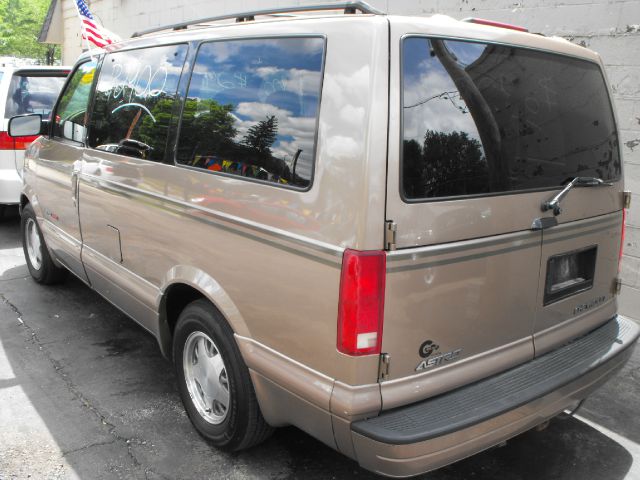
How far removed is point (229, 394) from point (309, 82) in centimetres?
148

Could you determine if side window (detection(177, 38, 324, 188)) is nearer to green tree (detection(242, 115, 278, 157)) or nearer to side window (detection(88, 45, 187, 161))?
green tree (detection(242, 115, 278, 157))

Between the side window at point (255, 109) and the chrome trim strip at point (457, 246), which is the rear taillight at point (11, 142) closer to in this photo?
the side window at point (255, 109)

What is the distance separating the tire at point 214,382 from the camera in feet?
8.73

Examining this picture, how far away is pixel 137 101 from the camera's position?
3.43m

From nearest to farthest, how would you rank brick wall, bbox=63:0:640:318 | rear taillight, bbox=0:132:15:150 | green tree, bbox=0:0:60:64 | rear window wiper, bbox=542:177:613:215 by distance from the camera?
rear window wiper, bbox=542:177:613:215 < brick wall, bbox=63:0:640:318 < rear taillight, bbox=0:132:15:150 < green tree, bbox=0:0:60:64

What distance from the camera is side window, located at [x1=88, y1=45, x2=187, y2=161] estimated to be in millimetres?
3127

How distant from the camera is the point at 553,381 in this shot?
2520 millimetres

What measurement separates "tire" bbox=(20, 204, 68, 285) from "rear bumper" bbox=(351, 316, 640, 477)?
3955 mm

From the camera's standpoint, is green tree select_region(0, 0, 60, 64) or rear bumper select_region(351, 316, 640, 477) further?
green tree select_region(0, 0, 60, 64)

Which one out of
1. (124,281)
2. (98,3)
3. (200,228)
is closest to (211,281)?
(200,228)

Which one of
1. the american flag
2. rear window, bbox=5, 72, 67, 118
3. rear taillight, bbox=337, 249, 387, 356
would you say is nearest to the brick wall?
rear taillight, bbox=337, 249, 387, 356

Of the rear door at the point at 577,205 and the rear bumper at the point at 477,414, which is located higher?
the rear door at the point at 577,205

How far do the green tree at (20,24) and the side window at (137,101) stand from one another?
20.5 metres

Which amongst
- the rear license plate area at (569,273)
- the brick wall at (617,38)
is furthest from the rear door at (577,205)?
the brick wall at (617,38)
